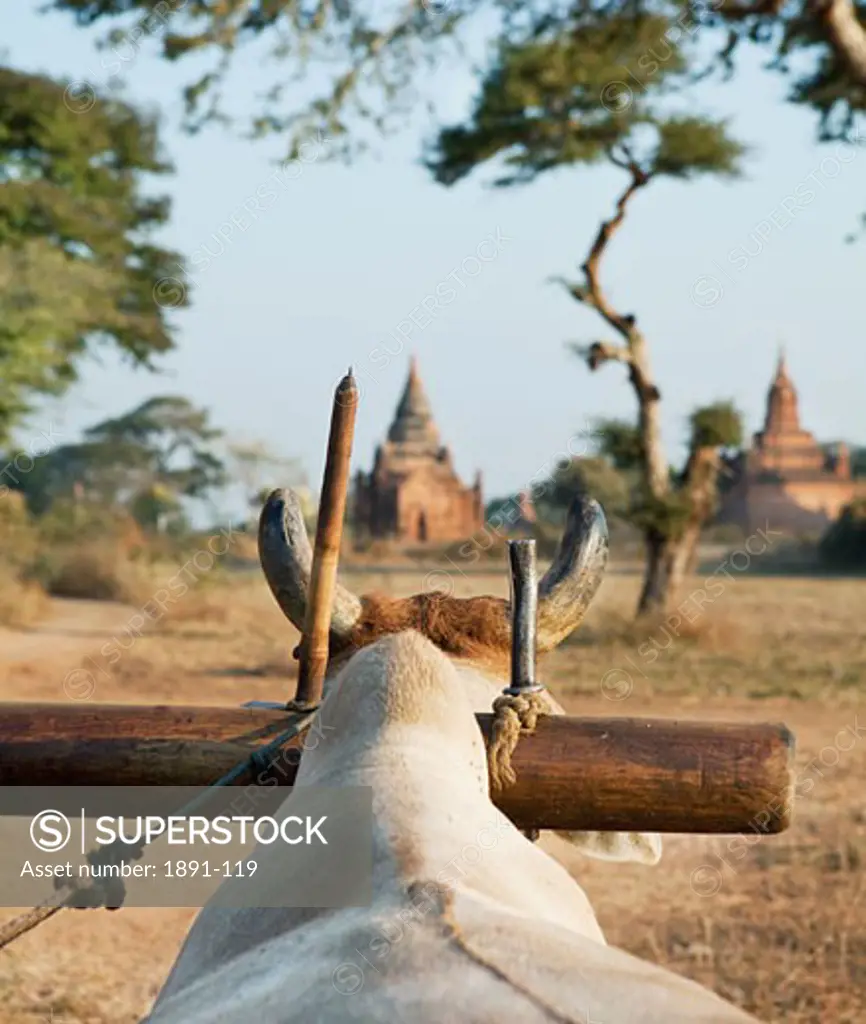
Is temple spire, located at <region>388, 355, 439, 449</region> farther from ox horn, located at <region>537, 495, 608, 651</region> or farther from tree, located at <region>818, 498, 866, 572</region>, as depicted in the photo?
ox horn, located at <region>537, 495, 608, 651</region>

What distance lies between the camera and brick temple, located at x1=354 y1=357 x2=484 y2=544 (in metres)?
34.8

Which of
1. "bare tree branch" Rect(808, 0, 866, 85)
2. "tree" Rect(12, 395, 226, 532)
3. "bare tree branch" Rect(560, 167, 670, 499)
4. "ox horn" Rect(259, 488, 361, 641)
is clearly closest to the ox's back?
"ox horn" Rect(259, 488, 361, 641)

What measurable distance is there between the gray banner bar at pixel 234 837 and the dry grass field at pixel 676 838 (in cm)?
207

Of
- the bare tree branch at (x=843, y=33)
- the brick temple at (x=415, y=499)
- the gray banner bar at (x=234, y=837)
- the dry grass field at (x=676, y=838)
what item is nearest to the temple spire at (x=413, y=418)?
the brick temple at (x=415, y=499)

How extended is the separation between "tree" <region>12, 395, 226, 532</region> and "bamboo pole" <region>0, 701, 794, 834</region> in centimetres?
2631

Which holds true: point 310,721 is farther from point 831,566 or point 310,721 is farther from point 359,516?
point 359,516

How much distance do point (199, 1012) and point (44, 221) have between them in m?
15.1

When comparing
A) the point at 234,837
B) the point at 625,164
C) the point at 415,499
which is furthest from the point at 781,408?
the point at 234,837

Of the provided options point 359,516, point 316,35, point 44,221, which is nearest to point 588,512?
point 316,35

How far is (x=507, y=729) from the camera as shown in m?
2.17

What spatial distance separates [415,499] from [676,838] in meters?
29.4

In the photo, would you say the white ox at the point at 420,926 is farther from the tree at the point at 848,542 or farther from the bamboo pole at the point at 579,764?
the tree at the point at 848,542

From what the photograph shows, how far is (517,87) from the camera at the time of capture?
45.7 ft

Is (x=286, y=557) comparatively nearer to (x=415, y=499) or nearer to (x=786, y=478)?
(x=415, y=499)
